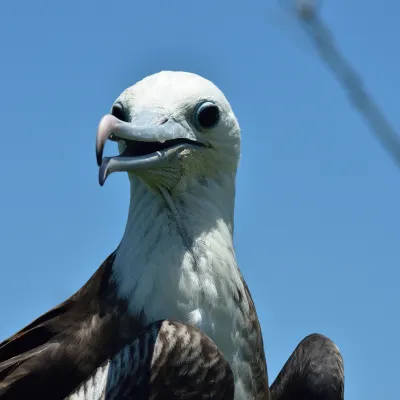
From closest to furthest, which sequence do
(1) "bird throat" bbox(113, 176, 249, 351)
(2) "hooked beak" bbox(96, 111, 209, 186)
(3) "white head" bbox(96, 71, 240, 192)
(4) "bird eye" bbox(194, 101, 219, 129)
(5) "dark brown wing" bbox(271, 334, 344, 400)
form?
(2) "hooked beak" bbox(96, 111, 209, 186) → (3) "white head" bbox(96, 71, 240, 192) → (1) "bird throat" bbox(113, 176, 249, 351) → (4) "bird eye" bbox(194, 101, 219, 129) → (5) "dark brown wing" bbox(271, 334, 344, 400)

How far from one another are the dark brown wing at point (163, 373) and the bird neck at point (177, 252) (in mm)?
349

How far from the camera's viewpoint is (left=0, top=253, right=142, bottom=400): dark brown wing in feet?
24.7

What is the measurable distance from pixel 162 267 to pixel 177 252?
0.14m

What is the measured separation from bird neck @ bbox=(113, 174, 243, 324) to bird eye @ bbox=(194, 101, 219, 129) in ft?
1.11

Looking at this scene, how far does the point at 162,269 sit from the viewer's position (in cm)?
779

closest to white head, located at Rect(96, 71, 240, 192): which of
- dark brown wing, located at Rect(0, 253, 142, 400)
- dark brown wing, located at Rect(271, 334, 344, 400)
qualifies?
dark brown wing, located at Rect(0, 253, 142, 400)

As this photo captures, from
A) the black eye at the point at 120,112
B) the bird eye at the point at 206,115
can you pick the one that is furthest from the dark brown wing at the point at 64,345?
the bird eye at the point at 206,115

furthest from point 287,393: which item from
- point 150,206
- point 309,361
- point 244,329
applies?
point 150,206

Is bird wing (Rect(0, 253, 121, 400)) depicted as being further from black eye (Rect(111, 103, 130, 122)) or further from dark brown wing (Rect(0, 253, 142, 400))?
black eye (Rect(111, 103, 130, 122))

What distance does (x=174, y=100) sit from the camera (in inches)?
307

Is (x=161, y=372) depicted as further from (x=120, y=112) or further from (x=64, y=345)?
(x=120, y=112)

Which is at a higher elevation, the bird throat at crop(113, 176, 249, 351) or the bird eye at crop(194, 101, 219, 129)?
the bird eye at crop(194, 101, 219, 129)

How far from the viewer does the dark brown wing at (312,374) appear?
8.88 m

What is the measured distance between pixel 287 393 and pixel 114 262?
6.10 ft
